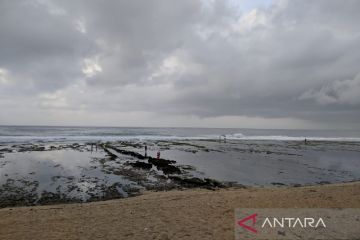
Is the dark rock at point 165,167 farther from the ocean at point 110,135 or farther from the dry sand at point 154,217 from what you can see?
the ocean at point 110,135

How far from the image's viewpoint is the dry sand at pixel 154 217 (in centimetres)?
670

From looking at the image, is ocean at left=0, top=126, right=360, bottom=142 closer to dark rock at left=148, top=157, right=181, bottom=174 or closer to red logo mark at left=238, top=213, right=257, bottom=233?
dark rock at left=148, top=157, right=181, bottom=174

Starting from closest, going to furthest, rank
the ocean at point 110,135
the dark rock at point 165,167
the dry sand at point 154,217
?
the dry sand at point 154,217 → the dark rock at point 165,167 → the ocean at point 110,135

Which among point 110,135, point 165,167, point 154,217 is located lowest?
point 165,167

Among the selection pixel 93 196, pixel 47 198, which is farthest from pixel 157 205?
pixel 47 198

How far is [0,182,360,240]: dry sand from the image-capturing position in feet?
22.0

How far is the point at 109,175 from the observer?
17734 mm

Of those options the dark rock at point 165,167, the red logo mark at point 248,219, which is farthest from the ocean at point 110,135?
the red logo mark at point 248,219

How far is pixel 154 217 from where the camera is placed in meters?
8.09

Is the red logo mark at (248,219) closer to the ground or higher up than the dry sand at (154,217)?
higher up

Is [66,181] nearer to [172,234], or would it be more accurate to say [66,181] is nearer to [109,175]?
[109,175]

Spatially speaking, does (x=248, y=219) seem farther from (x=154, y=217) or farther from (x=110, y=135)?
(x=110, y=135)

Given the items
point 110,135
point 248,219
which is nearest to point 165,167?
point 248,219

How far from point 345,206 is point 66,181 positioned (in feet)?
47.2
